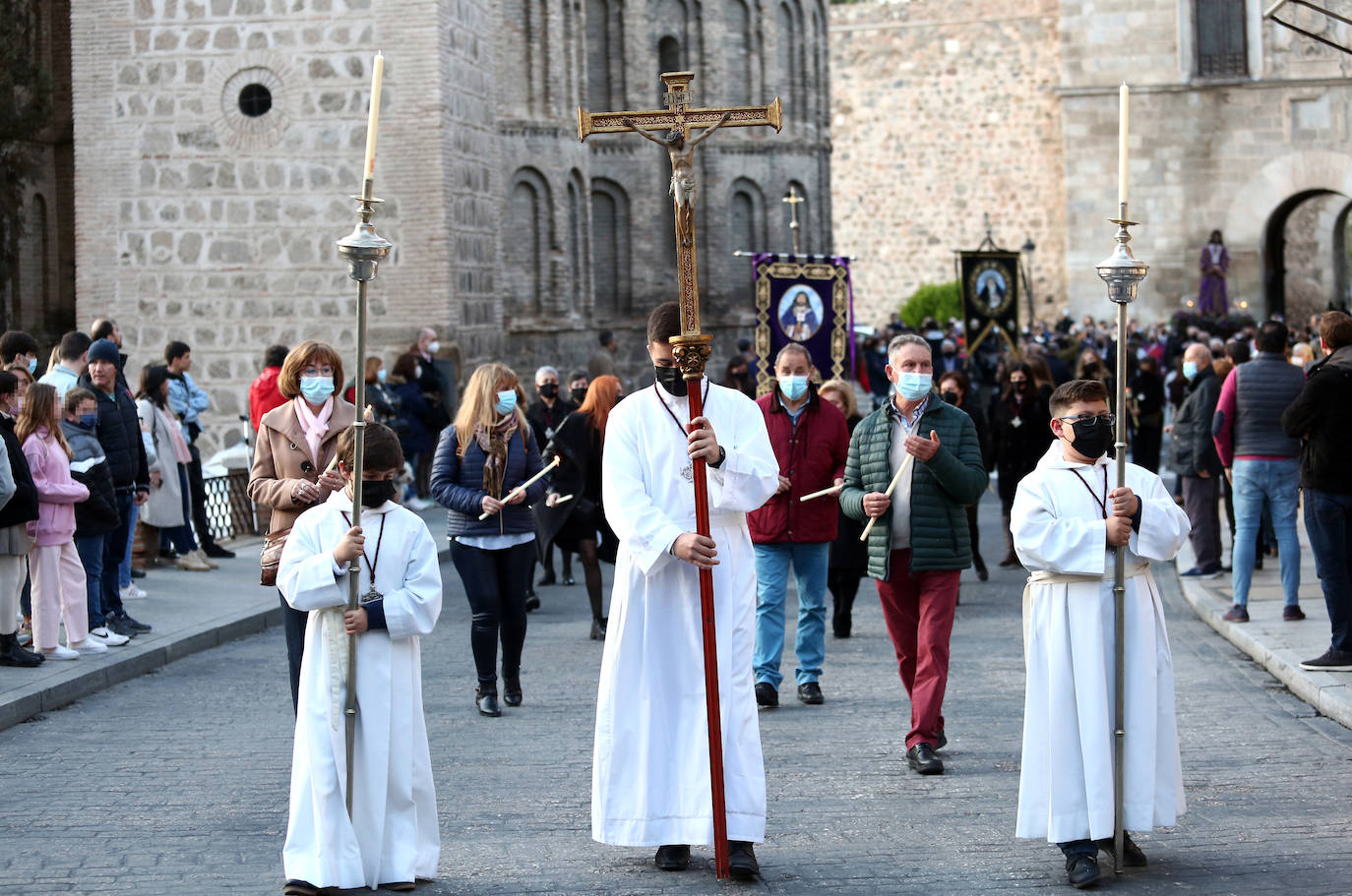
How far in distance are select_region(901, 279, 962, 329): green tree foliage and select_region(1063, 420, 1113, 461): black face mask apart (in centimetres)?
4043

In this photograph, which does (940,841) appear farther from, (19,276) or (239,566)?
(19,276)

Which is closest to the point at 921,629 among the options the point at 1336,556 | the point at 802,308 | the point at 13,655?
the point at 1336,556

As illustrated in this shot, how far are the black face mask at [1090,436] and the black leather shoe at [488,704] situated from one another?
4.10 m

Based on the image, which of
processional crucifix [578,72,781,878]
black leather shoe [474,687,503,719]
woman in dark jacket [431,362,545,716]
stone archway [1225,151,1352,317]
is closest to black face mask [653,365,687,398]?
processional crucifix [578,72,781,878]

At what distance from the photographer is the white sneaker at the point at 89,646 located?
10.9 meters

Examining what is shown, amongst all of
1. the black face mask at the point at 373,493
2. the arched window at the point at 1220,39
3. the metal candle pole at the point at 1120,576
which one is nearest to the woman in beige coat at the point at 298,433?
the black face mask at the point at 373,493

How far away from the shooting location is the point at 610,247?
41.0m

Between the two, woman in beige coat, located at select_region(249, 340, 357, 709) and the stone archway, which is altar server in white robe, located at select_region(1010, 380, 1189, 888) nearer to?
woman in beige coat, located at select_region(249, 340, 357, 709)

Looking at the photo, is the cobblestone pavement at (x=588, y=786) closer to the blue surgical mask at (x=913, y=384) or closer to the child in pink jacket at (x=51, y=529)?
the child in pink jacket at (x=51, y=529)

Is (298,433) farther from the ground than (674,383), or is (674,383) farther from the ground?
(674,383)

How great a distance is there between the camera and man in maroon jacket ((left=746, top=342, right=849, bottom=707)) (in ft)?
31.7

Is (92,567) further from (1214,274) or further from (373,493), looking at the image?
(1214,274)

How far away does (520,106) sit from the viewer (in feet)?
115

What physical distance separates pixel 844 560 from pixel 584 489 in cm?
217
